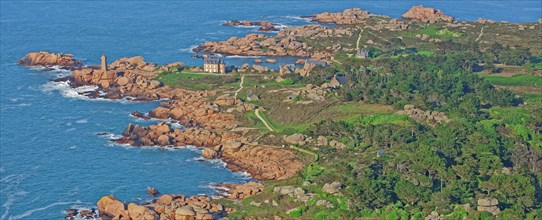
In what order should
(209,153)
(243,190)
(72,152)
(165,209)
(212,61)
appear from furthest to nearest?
(212,61) → (72,152) → (209,153) → (243,190) → (165,209)

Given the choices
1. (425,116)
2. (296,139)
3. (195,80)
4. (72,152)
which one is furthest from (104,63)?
(425,116)

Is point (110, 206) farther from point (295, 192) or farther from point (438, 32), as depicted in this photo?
point (438, 32)

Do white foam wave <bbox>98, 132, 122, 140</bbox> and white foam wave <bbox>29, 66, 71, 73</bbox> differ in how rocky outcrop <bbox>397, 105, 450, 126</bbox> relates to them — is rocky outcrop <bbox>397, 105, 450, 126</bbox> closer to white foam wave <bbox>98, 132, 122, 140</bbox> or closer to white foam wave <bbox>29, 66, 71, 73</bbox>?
white foam wave <bbox>98, 132, 122, 140</bbox>

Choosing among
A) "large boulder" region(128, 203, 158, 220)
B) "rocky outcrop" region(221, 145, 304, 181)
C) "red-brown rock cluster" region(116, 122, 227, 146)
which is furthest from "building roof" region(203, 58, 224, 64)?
"large boulder" region(128, 203, 158, 220)

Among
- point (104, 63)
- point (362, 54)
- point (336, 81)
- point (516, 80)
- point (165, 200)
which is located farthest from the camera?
point (362, 54)

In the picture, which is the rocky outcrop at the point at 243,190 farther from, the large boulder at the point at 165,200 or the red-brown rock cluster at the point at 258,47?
the red-brown rock cluster at the point at 258,47

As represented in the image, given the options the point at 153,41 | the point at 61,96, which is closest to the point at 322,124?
the point at 61,96

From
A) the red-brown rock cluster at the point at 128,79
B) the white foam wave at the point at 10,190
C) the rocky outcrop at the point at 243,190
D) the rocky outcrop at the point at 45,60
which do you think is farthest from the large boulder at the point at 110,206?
the rocky outcrop at the point at 45,60
